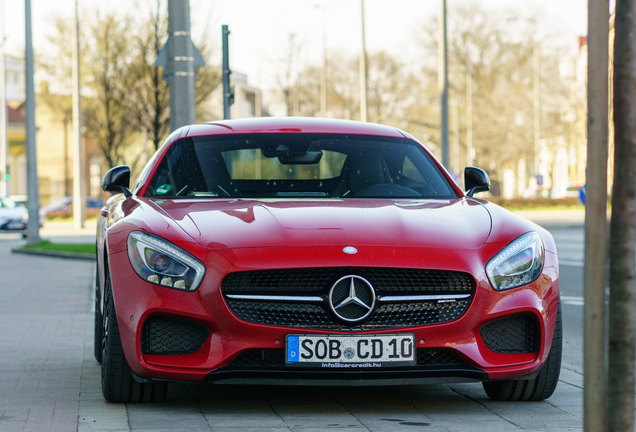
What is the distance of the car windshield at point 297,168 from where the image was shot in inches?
229

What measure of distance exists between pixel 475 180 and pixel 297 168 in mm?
1123

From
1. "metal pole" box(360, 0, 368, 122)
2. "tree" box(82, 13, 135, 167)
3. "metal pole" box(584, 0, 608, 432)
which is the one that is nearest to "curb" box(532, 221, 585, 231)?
"metal pole" box(360, 0, 368, 122)

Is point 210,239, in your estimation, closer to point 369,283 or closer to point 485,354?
point 369,283

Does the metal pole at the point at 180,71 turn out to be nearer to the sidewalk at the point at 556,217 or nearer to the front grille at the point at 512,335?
the front grille at the point at 512,335

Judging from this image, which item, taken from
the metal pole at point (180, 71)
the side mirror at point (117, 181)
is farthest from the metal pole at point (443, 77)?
the side mirror at point (117, 181)

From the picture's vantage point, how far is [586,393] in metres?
2.90

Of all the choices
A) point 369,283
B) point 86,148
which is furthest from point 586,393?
point 86,148

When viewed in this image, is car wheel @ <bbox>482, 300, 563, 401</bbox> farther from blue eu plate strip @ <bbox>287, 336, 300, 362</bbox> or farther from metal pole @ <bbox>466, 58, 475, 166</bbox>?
metal pole @ <bbox>466, 58, 475, 166</bbox>

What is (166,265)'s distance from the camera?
15.1ft

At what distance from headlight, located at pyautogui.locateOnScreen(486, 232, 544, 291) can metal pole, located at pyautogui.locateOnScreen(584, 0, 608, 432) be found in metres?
1.76

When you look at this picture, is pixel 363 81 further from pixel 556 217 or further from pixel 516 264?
pixel 516 264

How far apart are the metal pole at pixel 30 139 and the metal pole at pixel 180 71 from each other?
11.7 m

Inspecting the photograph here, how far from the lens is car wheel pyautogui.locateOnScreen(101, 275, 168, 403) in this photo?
15.9ft

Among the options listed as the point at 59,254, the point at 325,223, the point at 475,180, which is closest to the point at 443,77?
the point at 59,254
